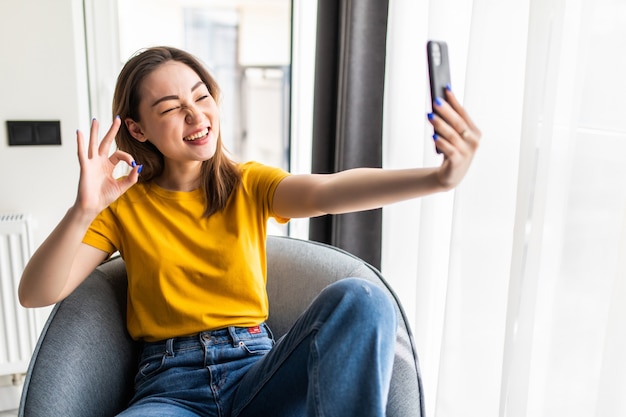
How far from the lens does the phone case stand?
989mm

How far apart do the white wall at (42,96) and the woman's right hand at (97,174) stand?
0.93m

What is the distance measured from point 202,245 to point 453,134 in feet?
1.97

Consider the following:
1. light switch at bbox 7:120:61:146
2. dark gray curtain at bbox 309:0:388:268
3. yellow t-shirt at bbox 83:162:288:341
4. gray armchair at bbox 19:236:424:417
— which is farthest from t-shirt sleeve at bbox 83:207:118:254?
light switch at bbox 7:120:61:146

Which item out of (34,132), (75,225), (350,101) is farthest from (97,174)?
(34,132)

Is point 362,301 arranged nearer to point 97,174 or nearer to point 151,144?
point 97,174

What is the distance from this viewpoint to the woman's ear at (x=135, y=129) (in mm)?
1333

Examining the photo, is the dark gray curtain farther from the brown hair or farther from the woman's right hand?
the woman's right hand

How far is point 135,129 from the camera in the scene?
1.34 m

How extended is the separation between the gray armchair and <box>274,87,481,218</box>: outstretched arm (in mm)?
248

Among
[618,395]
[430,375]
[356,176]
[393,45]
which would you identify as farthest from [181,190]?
[618,395]

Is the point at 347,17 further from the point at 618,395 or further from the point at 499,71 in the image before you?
the point at 618,395

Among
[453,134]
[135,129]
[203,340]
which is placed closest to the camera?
[453,134]

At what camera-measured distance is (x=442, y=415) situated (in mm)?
1457

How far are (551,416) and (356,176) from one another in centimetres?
59
